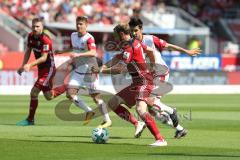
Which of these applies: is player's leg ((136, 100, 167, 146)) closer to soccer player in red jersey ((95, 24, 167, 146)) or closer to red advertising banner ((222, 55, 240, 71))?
soccer player in red jersey ((95, 24, 167, 146))

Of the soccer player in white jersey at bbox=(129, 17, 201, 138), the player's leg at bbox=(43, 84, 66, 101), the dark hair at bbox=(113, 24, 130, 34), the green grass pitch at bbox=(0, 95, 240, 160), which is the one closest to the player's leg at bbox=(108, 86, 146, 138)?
the green grass pitch at bbox=(0, 95, 240, 160)

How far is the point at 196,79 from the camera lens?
3694 cm

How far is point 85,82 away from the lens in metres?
16.4

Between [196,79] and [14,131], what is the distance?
22.8 m

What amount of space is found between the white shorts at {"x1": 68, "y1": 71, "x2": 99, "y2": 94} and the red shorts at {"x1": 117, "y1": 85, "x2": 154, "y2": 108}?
8.48ft

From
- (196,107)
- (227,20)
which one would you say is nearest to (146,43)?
(196,107)

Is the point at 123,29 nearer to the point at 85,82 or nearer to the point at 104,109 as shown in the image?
the point at 104,109

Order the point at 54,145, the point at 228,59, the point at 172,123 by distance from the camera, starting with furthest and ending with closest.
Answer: the point at 228,59
the point at 172,123
the point at 54,145

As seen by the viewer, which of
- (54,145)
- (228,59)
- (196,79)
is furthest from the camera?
(228,59)

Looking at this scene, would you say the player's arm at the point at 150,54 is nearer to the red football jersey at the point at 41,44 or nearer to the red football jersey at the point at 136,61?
the red football jersey at the point at 136,61

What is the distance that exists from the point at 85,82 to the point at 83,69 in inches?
12.4

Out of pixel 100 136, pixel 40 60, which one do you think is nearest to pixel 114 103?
pixel 100 136

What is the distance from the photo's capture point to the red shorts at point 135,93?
1291 cm

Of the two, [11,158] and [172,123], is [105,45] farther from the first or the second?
[11,158]
